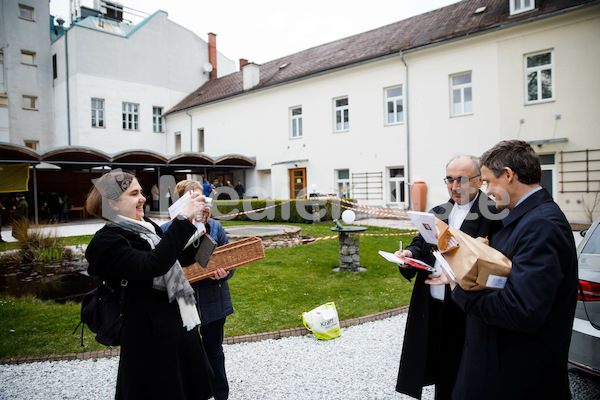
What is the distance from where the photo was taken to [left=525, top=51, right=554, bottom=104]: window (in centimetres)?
1494

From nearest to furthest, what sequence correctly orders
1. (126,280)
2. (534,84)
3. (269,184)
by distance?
(126,280) → (534,84) → (269,184)

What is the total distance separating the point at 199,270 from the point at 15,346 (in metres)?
3.18

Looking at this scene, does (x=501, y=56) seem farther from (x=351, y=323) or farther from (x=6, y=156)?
(x=6, y=156)

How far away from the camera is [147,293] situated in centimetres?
230

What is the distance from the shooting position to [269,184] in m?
25.0

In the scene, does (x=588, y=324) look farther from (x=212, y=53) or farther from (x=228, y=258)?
(x=212, y=53)

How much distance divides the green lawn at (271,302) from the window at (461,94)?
10727 mm

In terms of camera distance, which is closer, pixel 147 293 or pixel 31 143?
pixel 147 293

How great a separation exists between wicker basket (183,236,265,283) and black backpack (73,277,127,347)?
32.5 inches

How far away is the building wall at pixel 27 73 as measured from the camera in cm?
2584

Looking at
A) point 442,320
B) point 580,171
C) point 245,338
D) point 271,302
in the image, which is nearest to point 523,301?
point 442,320

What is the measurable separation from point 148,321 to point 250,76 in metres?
25.1

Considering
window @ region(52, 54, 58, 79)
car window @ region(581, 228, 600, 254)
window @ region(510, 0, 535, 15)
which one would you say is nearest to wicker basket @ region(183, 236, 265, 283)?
car window @ region(581, 228, 600, 254)

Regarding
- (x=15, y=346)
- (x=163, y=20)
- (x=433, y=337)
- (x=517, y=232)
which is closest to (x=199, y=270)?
(x=433, y=337)
